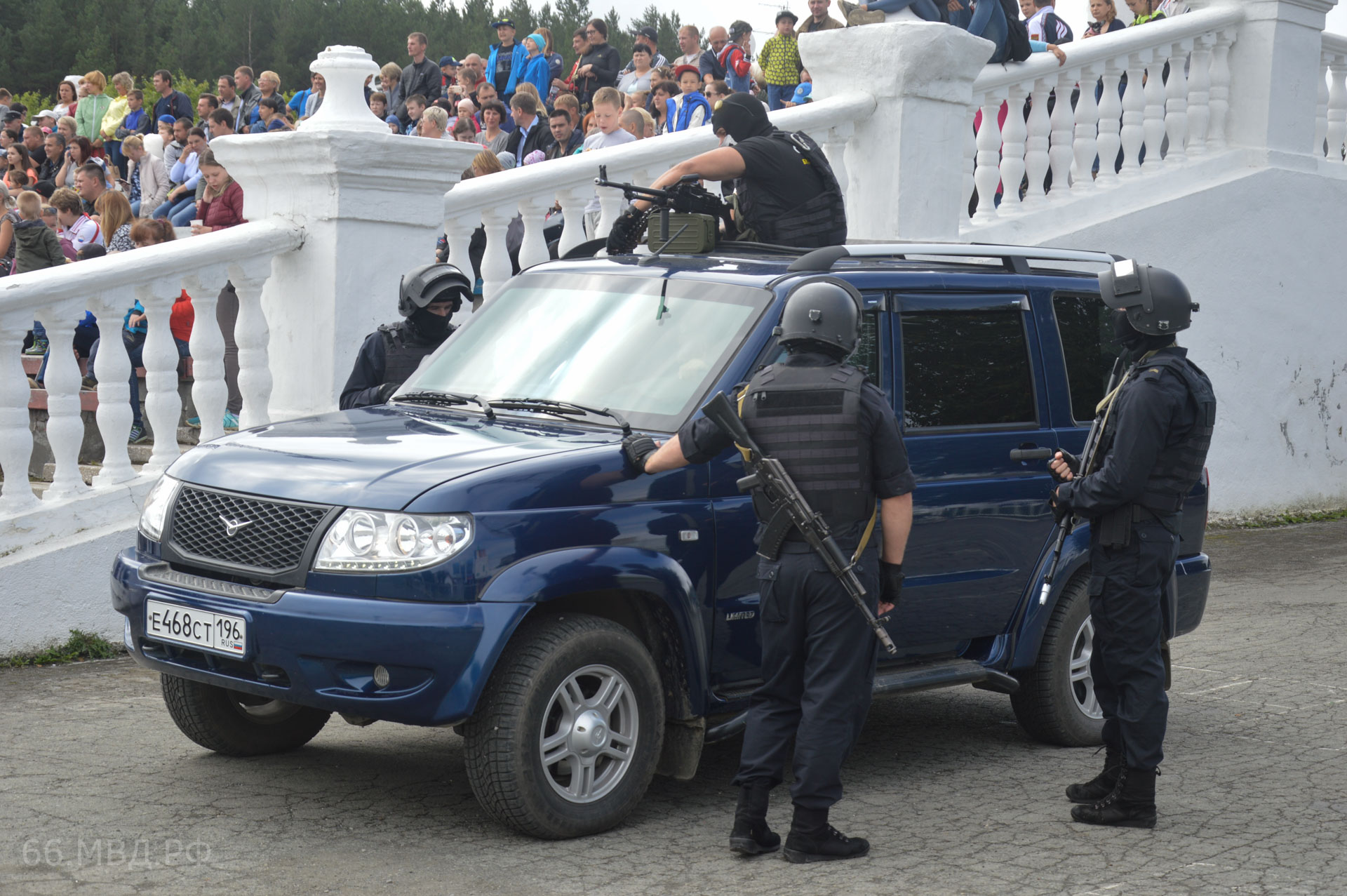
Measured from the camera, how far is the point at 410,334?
729 centimetres

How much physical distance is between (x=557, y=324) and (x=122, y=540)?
2912 mm

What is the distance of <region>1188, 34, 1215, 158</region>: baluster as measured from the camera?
12.0 meters

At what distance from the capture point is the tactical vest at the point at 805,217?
7.37 meters

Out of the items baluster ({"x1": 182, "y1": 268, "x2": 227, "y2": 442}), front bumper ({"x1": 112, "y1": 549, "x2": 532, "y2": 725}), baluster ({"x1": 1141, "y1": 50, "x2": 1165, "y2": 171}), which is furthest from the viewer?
baluster ({"x1": 1141, "y1": 50, "x2": 1165, "y2": 171})

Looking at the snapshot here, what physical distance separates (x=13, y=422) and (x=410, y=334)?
77.2 inches

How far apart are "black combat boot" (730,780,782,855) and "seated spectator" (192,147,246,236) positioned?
7887 mm

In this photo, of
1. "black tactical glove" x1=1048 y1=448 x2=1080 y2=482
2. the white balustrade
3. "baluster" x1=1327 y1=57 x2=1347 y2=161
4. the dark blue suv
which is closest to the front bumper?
the dark blue suv

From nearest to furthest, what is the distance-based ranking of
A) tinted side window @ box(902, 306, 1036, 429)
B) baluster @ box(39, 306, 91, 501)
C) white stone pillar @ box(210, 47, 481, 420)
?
1. tinted side window @ box(902, 306, 1036, 429)
2. baluster @ box(39, 306, 91, 501)
3. white stone pillar @ box(210, 47, 481, 420)

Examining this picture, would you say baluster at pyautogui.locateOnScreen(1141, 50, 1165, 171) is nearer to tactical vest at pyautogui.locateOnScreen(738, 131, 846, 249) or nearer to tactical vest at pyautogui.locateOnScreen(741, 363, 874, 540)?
tactical vest at pyautogui.locateOnScreen(738, 131, 846, 249)

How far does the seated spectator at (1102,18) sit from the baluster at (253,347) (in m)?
6.90

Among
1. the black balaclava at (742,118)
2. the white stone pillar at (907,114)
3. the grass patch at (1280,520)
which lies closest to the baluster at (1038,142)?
the white stone pillar at (907,114)

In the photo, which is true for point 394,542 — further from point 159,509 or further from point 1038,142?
point 1038,142

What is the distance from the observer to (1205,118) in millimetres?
12102

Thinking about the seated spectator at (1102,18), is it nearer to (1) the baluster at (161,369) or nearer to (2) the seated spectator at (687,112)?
(2) the seated spectator at (687,112)
